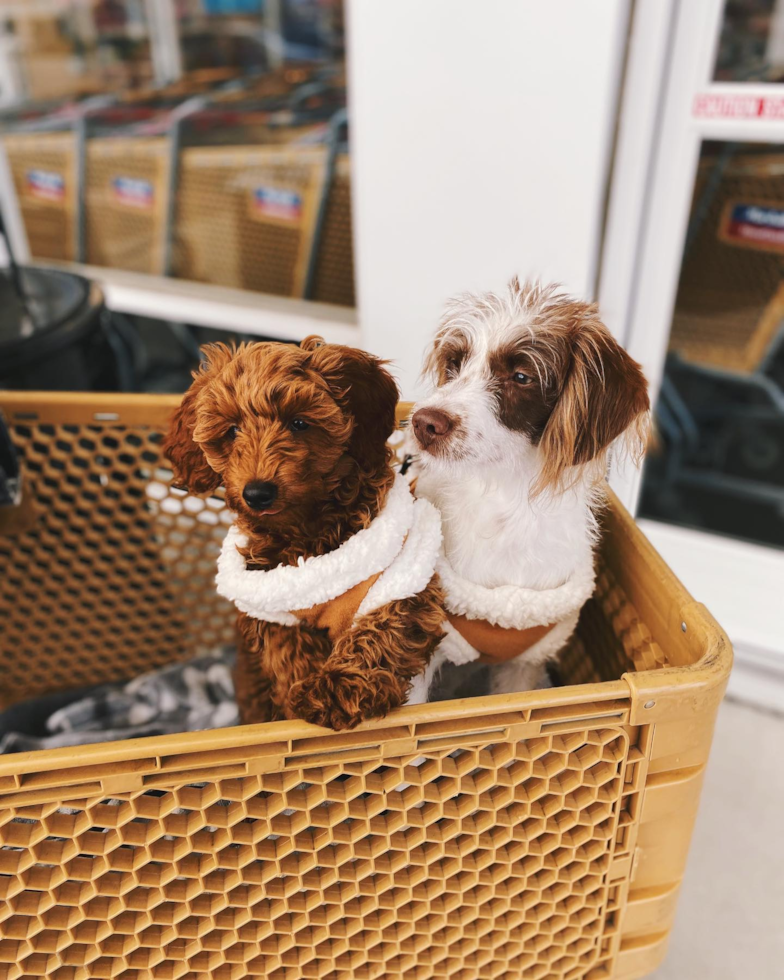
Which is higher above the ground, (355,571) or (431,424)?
(431,424)

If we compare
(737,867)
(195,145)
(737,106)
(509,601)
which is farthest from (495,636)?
(195,145)

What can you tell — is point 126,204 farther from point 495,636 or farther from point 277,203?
point 495,636

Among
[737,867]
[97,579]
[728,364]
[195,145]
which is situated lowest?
[737,867]

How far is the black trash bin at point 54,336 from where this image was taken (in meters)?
1.00

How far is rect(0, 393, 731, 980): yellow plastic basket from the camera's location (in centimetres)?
53

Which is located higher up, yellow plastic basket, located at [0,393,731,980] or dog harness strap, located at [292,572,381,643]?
dog harness strap, located at [292,572,381,643]

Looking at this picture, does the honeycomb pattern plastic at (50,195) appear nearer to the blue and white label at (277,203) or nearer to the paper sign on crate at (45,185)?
the paper sign on crate at (45,185)

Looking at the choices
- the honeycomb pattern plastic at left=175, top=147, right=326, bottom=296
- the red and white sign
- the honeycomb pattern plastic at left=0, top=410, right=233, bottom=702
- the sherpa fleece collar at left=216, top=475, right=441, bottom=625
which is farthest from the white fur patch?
the honeycomb pattern plastic at left=175, top=147, right=326, bottom=296

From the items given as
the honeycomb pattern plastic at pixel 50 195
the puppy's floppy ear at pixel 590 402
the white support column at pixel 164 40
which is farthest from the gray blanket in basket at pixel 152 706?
the white support column at pixel 164 40

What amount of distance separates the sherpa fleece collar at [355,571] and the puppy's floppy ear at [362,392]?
0.05m

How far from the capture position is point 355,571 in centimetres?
61

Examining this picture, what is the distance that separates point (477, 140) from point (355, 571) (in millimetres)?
678

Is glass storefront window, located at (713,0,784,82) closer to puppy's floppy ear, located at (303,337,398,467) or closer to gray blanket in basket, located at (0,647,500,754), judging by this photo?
puppy's floppy ear, located at (303,337,398,467)

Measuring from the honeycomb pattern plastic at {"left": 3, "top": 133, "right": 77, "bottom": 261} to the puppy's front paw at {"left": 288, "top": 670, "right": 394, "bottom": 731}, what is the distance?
1.74m
